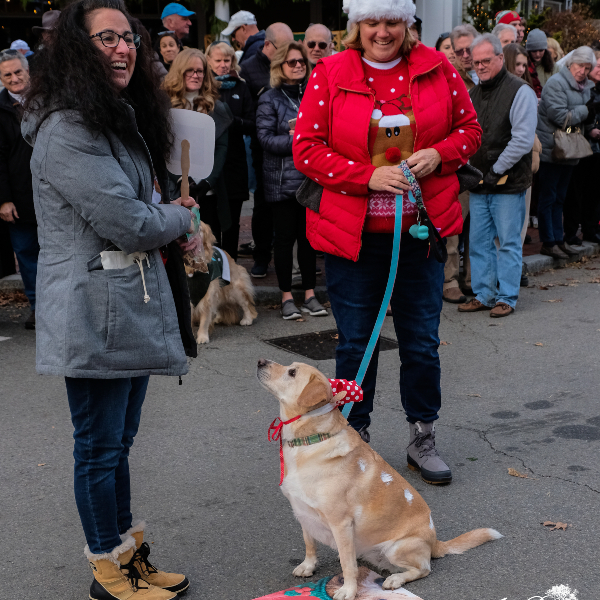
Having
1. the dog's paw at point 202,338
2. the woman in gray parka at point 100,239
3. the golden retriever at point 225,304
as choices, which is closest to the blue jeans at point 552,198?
the golden retriever at point 225,304

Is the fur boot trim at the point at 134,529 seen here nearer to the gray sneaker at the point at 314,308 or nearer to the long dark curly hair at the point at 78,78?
the long dark curly hair at the point at 78,78

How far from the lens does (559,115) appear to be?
28.4 ft

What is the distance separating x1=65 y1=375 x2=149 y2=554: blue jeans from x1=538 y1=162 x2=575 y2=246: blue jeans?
23.9 ft

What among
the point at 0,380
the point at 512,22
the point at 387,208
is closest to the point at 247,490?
the point at 387,208

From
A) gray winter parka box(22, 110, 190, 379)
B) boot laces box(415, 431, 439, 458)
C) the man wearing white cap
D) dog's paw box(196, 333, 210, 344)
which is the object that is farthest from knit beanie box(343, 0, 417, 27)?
the man wearing white cap

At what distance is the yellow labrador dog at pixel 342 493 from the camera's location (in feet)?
9.05

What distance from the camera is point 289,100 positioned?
6824 millimetres

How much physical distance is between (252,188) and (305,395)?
21.3ft

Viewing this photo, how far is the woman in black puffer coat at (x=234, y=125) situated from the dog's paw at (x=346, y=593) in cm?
507

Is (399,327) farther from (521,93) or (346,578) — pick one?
(521,93)

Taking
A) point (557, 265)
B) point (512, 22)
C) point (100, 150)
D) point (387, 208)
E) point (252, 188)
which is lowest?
point (557, 265)

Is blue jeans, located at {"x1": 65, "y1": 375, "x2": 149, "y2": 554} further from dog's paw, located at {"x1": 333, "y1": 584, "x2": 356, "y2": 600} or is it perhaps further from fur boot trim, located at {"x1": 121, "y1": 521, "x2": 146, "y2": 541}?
dog's paw, located at {"x1": 333, "y1": 584, "x2": 356, "y2": 600}

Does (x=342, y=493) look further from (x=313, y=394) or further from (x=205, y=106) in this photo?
(x=205, y=106)

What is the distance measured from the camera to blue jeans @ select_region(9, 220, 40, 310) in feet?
21.4
